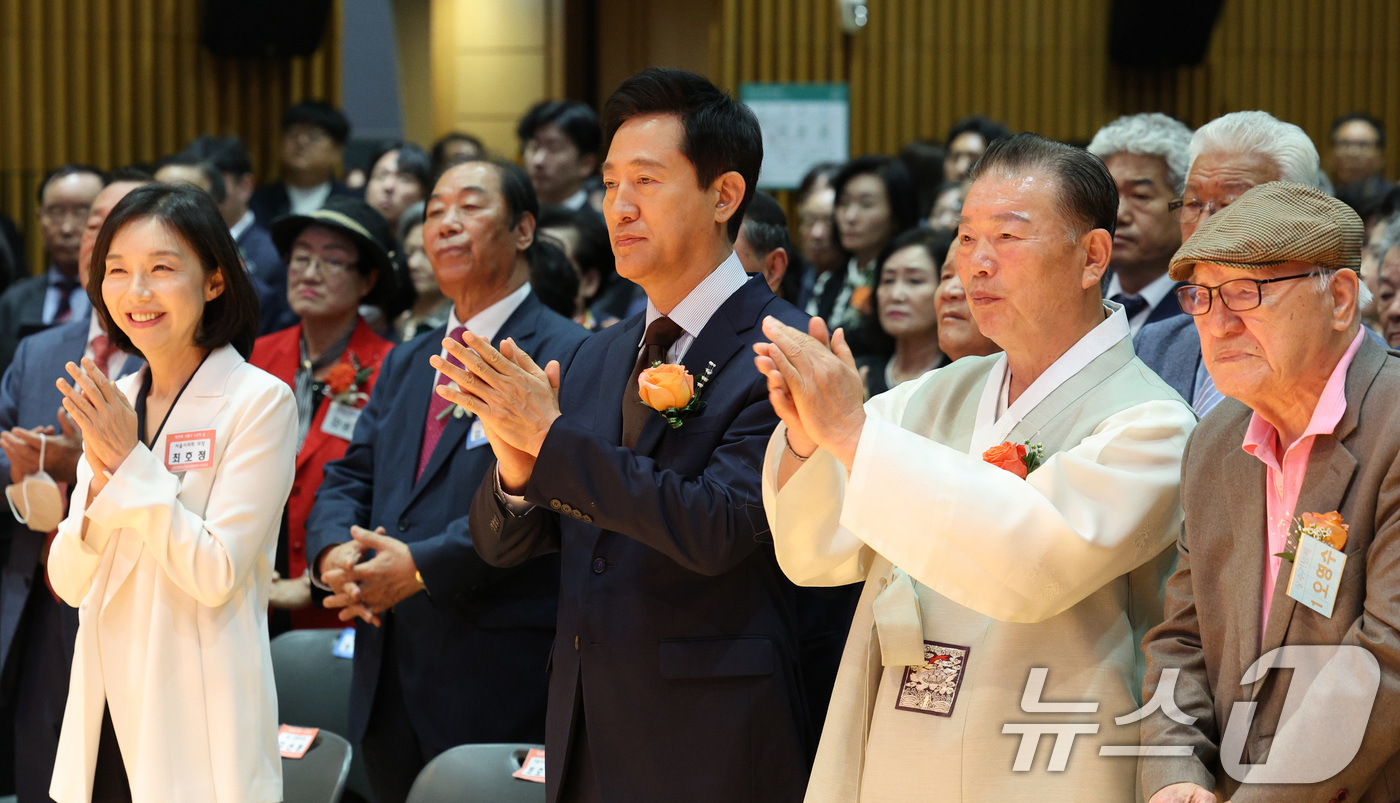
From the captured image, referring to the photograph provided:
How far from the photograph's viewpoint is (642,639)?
218 centimetres

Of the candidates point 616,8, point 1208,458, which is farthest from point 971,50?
point 1208,458

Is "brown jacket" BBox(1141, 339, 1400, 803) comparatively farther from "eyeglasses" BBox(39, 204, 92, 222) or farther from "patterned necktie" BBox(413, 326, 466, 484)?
"eyeglasses" BBox(39, 204, 92, 222)

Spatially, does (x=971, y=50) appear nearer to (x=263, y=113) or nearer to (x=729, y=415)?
(x=263, y=113)

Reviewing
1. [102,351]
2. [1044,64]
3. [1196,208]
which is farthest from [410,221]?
[1044,64]

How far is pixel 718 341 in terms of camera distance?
2.28 meters

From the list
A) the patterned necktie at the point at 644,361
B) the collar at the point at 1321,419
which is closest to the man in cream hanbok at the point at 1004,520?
the collar at the point at 1321,419

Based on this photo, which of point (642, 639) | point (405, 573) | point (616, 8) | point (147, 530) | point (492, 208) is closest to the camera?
point (642, 639)

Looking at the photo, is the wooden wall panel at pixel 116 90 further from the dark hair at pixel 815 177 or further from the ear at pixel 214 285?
the ear at pixel 214 285

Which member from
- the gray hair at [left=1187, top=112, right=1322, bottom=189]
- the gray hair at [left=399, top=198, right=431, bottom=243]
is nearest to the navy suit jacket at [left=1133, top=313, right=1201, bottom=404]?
the gray hair at [left=1187, top=112, right=1322, bottom=189]

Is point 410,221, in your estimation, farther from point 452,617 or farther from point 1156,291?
point 1156,291

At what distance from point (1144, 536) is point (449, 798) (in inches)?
55.8

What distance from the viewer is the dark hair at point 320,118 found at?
6.29 m

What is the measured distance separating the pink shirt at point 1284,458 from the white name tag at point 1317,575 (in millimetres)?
43

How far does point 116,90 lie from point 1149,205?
5.68 meters
